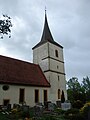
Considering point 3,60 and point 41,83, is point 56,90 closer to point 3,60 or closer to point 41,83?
point 41,83

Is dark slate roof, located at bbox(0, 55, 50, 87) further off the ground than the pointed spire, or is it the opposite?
the pointed spire

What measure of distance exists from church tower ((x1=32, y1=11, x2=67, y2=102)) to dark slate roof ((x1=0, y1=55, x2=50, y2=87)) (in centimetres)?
127

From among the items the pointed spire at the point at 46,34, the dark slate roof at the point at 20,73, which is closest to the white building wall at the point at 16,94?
the dark slate roof at the point at 20,73

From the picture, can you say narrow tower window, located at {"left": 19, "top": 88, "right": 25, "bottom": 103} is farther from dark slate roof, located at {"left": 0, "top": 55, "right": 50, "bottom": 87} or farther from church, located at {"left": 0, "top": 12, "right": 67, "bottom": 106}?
dark slate roof, located at {"left": 0, "top": 55, "right": 50, "bottom": 87}

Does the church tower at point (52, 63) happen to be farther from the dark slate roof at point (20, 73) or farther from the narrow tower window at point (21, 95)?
the narrow tower window at point (21, 95)

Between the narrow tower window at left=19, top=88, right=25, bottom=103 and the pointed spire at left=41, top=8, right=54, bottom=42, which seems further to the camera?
the pointed spire at left=41, top=8, right=54, bottom=42

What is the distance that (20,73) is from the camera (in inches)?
955

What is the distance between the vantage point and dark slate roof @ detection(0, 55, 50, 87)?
852 inches

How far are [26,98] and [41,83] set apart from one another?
3.98m

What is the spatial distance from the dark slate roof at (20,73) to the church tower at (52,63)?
127 centimetres

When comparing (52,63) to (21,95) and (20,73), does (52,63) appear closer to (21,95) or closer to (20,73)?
(20,73)

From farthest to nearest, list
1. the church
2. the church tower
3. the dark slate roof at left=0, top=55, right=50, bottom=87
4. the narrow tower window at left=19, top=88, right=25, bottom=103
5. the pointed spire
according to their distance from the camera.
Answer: the pointed spire < the church tower < the narrow tower window at left=19, top=88, right=25, bottom=103 < the dark slate roof at left=0, top=55, right=50, bottom=87 < the church

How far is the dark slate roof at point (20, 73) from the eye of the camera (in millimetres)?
21641

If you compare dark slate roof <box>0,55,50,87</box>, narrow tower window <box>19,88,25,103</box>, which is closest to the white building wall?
narrow tower window <box>19,88,25,103</box>
